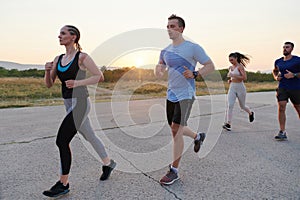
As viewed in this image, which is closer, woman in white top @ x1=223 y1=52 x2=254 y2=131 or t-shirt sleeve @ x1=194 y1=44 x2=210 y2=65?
t-shirt sleeve @ x1=194 y1=44 x2=210 y2=65

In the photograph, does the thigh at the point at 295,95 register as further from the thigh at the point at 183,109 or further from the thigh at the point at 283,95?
the thigh at the point at 183,109

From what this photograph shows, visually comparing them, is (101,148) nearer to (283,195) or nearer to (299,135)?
(283,195)

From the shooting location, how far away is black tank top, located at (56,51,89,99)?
8.89 feet

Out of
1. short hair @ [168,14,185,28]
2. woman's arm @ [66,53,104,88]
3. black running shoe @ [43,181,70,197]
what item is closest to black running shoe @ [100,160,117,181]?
black running shoe @ [43,181,70,197]

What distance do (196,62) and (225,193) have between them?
1501 mm

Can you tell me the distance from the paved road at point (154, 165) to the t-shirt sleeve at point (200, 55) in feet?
4.68

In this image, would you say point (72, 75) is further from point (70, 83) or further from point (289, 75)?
point (289, 75)

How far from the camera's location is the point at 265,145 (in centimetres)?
473

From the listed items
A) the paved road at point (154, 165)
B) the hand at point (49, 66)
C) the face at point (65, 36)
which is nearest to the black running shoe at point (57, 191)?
the paved road at point (154, 165)

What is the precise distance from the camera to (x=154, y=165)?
3.74 m

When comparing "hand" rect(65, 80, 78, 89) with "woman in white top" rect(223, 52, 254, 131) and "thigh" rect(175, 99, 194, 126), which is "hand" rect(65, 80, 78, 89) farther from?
"woman in white top" rect(223, 52, 254, 131)

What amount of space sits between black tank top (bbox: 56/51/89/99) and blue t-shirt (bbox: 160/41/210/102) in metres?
1.03

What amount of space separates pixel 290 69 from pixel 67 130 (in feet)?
13.6

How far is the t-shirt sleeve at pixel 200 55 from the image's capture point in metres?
3.03
